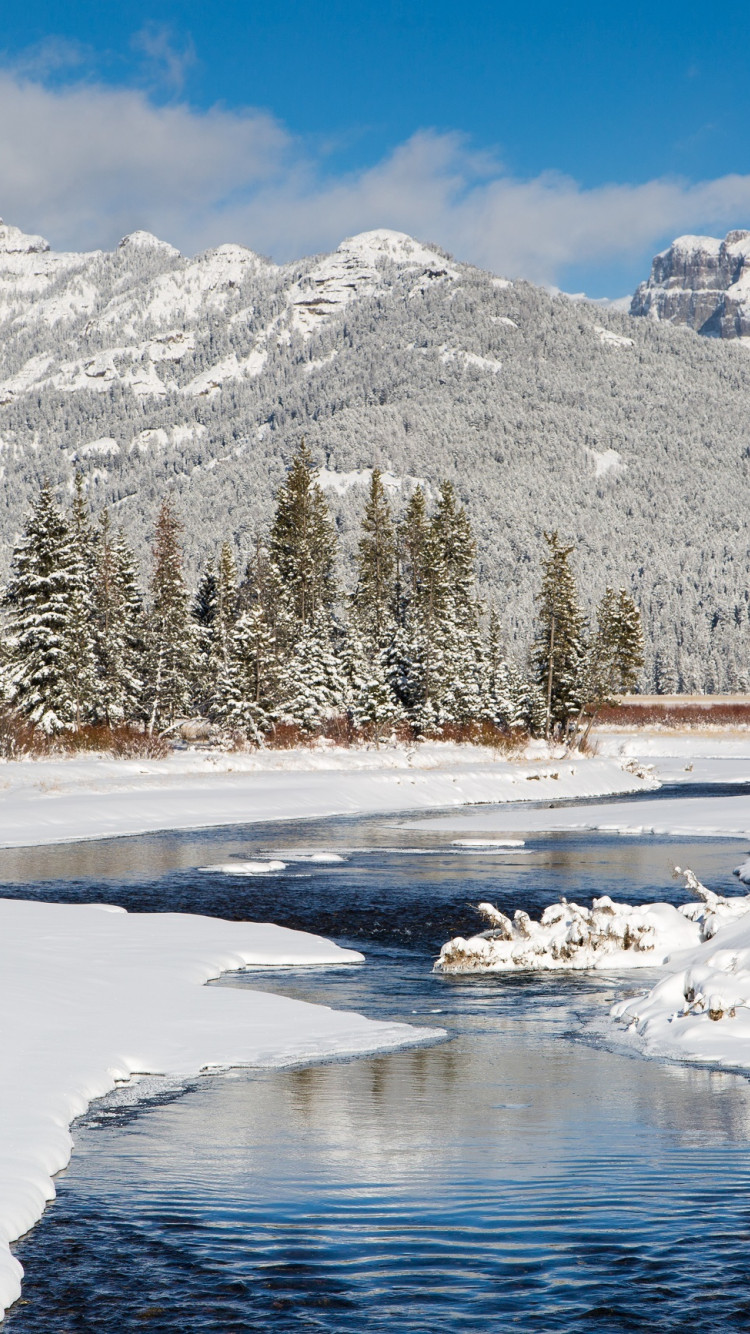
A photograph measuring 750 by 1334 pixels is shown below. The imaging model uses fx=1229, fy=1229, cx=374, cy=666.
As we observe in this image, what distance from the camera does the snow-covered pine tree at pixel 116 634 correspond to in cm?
6109

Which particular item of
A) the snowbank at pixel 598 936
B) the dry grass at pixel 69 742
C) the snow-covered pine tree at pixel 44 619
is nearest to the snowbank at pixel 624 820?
the dry grass at pixel 69 742

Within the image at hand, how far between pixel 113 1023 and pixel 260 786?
104ft

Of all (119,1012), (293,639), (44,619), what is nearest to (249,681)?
(44,619)

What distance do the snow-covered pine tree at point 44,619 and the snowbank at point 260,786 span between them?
5329 mm

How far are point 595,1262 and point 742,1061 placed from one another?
5.04 meters

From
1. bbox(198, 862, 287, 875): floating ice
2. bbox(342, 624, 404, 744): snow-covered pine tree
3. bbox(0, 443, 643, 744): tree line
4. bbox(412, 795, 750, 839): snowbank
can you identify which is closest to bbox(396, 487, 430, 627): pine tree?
bbox(0, 443, 643, 744): tree line

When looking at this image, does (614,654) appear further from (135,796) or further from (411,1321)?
(411,1321)

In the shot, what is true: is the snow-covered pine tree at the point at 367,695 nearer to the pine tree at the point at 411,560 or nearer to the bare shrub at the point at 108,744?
the pine tree at the point at 411,560

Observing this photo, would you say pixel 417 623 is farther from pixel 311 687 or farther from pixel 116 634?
pixel 116 634


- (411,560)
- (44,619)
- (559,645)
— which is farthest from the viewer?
(411,560)

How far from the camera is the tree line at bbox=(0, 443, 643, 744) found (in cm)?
5044

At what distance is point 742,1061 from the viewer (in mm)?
11086

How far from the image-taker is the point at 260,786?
43.2m

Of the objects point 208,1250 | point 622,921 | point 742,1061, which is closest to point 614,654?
point 622,921
